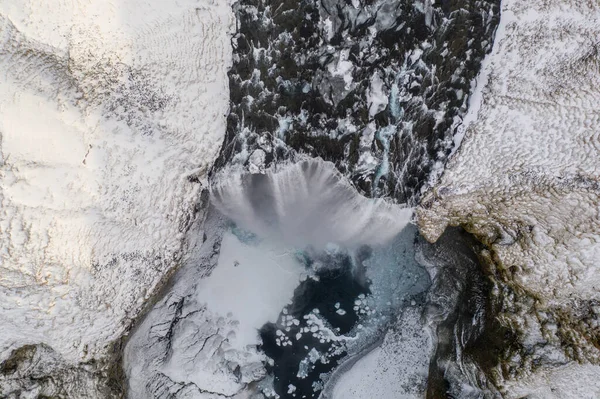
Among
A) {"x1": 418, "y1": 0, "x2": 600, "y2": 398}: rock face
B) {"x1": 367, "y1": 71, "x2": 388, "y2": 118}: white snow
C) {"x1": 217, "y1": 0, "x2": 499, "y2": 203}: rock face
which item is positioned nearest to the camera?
{"x1": 418, "y1": 0, "x2": 600, "y2": 398}: rock face

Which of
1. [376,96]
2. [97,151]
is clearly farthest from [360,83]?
[97,151]

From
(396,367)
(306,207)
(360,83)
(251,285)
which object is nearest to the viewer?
(360,83)

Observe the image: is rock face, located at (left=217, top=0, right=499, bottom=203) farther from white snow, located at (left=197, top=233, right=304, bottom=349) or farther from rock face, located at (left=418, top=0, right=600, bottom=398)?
white snow, located at (left=197, top=233, right=304, bottom=349)

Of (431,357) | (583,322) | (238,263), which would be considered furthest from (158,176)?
(583,322)

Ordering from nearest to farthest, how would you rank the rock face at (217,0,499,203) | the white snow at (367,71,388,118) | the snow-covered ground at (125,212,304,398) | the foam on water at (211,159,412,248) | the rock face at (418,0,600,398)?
the rock face at (418,0,600,398) → the rock face at (217,0,499,203) → the white snow at (367,71,388,118) → the foam on water at (211,159,412,248) → the snow-covered ground at (125,212,304,398)

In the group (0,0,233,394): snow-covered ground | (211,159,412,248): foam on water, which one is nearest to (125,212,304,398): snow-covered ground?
(211,159,412,248): foam on water

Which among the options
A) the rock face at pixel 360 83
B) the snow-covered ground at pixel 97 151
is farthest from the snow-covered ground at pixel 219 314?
the rock face at pixel 360 83

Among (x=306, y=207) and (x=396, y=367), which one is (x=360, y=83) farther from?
(x=396, y=367)
